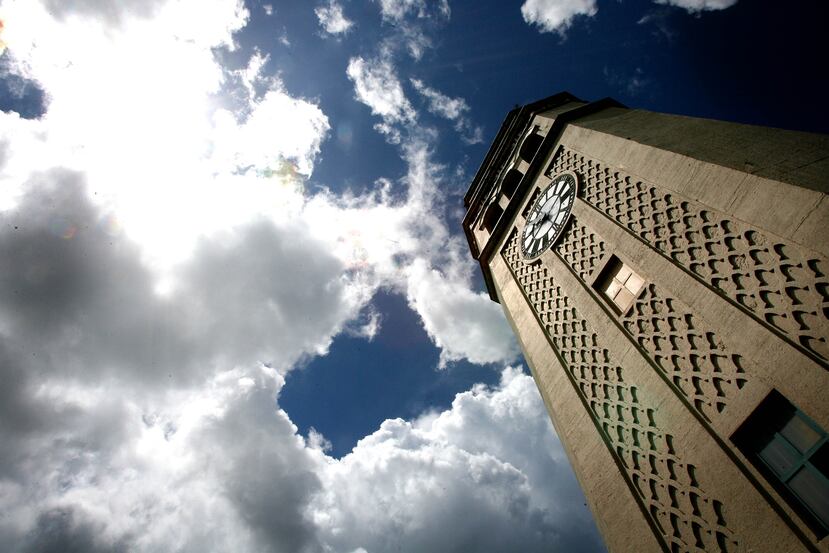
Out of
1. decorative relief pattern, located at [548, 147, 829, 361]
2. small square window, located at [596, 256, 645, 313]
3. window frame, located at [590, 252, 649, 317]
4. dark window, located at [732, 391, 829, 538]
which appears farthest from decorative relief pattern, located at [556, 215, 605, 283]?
dark window, located at [732, 391, 829, 538]

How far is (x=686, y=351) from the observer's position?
657cm

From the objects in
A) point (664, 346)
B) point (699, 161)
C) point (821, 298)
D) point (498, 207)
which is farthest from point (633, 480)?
point (498, 207)

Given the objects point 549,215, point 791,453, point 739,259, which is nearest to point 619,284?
point 739,259

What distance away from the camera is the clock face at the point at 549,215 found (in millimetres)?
11662

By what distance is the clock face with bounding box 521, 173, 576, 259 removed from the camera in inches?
459

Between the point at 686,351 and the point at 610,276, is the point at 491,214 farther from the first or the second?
the point at 686,351

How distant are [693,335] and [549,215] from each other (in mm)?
6550

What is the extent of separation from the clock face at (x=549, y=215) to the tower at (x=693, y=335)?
0.87ft

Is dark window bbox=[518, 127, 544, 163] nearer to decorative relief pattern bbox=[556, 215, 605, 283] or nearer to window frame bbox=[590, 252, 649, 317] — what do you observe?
decorative relief pattern bbox=[556, 215, 605, 283]

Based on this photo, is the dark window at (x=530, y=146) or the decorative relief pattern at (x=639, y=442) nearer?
the decorative relief pattern at (x=639, y=442)

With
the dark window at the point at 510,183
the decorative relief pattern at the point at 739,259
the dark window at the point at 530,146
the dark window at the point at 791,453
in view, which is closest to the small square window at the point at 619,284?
the decorative relief pattern at the point at 739,259

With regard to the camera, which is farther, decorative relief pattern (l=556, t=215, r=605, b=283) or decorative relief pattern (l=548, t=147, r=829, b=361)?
decorative relief pattern (l=556, t=215, r=605, b=283)

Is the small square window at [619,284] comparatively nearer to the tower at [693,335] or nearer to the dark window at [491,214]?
the tower at [693,335]

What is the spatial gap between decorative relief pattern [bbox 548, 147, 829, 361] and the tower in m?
0.02
